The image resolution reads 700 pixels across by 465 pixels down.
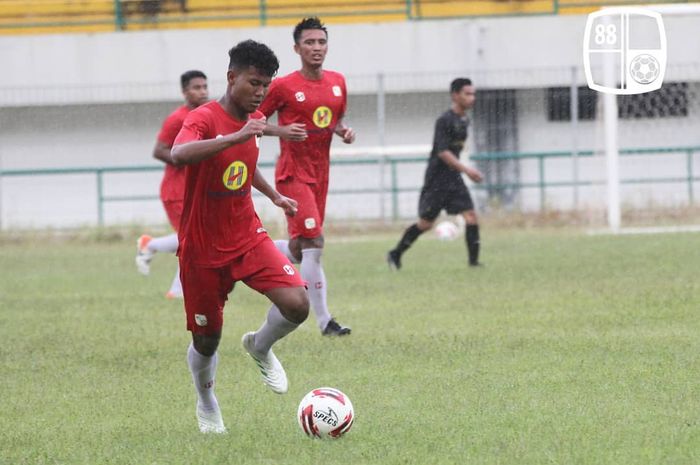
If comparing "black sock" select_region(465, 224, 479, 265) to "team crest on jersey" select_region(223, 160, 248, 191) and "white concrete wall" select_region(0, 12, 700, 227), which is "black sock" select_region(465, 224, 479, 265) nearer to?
"team crest on jersey" select_region(223, 160, 248, 191)

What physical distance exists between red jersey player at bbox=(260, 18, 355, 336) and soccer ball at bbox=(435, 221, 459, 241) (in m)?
10.6

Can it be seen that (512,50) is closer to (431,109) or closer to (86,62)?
(431,109)

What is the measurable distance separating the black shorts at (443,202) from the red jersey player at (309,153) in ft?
16.3

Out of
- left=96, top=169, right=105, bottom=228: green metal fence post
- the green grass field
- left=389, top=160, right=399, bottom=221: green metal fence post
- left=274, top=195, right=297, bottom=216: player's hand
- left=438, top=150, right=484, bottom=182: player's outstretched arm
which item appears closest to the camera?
the green grass field

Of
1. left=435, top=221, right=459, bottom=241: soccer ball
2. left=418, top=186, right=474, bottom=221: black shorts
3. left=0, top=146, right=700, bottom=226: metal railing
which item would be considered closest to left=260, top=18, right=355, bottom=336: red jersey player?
left=418, top=186, right=474, bottom=221: black shorts

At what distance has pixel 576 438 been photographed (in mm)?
5910

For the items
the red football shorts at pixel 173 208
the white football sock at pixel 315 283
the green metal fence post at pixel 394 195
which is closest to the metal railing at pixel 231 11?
the green metal fence post at pixel 394 195

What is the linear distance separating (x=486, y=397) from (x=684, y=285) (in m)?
5.73

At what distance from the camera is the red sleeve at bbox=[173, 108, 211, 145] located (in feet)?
20.0

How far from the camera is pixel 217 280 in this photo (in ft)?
21.1

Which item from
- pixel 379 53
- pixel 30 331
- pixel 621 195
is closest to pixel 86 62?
pixel 379 53

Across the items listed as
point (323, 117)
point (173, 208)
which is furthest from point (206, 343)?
point (173, 208)

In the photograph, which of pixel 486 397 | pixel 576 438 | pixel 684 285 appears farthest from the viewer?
pixel 684 285

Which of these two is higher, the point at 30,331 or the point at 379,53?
the point at 379,53
